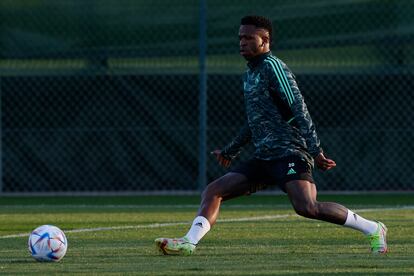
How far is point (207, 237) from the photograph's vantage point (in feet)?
32.8

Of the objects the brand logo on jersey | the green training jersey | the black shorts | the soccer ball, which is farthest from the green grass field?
the brand logo on jersey

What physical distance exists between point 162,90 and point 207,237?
4.96 meters

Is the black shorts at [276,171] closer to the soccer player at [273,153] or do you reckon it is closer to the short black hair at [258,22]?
the soccer player at [273,153]

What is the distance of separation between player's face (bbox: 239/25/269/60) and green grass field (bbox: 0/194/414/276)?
1.40 m

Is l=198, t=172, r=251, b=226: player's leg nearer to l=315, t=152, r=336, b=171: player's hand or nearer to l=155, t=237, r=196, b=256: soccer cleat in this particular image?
l=155, t=237, r=196, b=256: soccer cleat

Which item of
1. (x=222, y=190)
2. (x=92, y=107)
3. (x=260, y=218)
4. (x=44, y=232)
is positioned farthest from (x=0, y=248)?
(x=92, y=107)

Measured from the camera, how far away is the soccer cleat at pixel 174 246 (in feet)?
28.0

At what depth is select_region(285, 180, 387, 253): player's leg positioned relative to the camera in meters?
8.51

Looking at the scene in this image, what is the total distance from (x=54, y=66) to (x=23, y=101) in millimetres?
562

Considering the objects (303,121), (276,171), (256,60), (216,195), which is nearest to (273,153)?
(276,171)

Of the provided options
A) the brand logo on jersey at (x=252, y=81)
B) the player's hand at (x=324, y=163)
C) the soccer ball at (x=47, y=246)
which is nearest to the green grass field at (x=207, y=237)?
the soccer ball at (x=47, y=246)

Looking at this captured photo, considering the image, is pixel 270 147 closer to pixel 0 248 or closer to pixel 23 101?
pixel 0 248

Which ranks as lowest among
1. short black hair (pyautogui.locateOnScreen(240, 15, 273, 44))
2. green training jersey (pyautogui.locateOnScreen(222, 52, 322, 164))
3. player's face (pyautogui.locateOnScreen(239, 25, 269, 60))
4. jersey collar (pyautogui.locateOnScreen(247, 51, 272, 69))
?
green training jersey (pyautogui.locateOnScreen(222, 52, 322, 164))

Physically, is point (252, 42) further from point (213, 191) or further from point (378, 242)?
point (378, 242)
